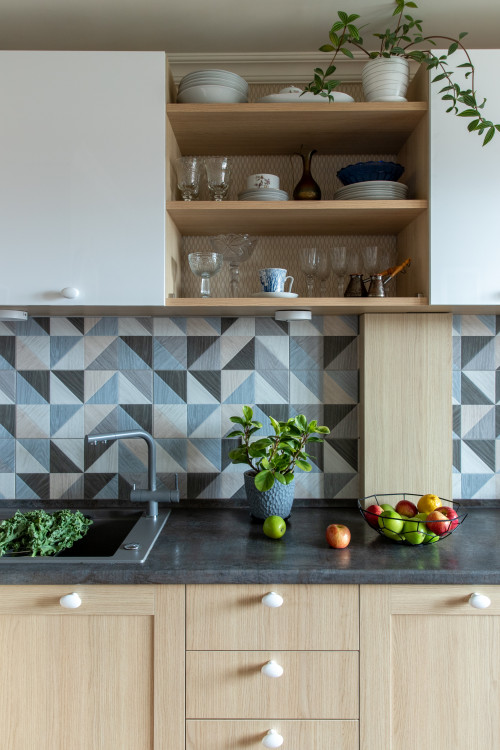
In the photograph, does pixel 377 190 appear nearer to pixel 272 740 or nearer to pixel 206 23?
pixel 206 23

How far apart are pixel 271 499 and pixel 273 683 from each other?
1.73 feet

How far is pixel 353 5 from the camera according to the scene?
1.66 m

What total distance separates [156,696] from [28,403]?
1083mm

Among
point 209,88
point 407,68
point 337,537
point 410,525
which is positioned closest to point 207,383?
point 337,537

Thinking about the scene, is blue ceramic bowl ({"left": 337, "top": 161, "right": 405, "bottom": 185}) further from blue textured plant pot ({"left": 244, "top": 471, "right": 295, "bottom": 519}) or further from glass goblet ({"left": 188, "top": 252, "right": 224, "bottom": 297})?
blue textured plant pot ({"left": 244, "top": 471, "right": 295, "bottom": 519})

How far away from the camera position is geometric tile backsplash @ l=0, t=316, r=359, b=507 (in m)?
2.02

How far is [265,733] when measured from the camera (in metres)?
1.40

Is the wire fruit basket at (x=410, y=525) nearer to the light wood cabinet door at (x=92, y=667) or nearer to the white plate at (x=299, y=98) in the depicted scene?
the light wood cabinet door at (x=92, y=667)

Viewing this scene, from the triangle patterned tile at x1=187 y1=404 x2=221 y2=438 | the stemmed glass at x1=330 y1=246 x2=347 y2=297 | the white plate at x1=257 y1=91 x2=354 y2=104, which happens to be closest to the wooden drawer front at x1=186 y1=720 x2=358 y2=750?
the triangle patterned tile at x1=187 y1=404 x2=221 y2=438

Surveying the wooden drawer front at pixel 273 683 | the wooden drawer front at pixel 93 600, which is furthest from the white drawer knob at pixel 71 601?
the wooden drawer front at pixel 273 683

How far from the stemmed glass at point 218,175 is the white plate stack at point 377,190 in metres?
0.38

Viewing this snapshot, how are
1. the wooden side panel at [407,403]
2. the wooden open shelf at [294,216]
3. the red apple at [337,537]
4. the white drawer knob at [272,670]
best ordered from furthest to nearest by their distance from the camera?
the wooden side panel at [407,403] < the wooden open shelf at [294,216] < the red apple at [337,537] < the white drawer knob at [272,670]

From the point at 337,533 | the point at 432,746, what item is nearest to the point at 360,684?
the point at 432,746

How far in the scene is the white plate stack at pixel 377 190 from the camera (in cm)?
170
